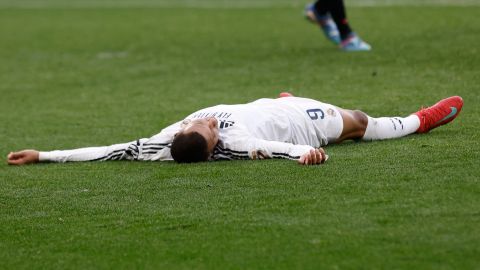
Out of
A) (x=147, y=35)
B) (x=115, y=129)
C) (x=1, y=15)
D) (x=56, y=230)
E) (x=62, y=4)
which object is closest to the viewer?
(x=56, y=230)

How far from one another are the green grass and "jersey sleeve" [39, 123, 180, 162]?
0.11 meters

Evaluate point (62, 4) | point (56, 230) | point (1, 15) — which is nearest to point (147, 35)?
point (1, 15)

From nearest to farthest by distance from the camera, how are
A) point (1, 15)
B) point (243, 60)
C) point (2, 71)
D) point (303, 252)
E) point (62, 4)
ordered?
point (303, 252) → point (243, 60) → point (2, 71) → point (1, 15) → point (62, 4)

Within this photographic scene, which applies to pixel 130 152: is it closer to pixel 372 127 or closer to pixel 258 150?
pixel 258 150

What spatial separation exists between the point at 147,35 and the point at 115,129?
8.35 metres

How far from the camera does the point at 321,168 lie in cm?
664

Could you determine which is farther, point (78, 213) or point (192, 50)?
point (192, 50)

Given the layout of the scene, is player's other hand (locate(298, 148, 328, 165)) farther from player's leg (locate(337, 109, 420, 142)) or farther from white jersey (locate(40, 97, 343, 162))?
player's leg (locate(337, 109, 420, 142))

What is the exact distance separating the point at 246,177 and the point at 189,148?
0.67 m

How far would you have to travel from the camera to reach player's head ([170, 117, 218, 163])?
23.1 ft

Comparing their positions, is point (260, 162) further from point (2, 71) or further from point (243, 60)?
point (2, 71)

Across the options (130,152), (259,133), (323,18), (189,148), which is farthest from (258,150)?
(323,18)

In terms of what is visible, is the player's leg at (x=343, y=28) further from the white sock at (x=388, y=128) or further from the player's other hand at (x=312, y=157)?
the player's other hand at (x=312, y=157)

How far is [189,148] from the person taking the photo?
23.5 feet
